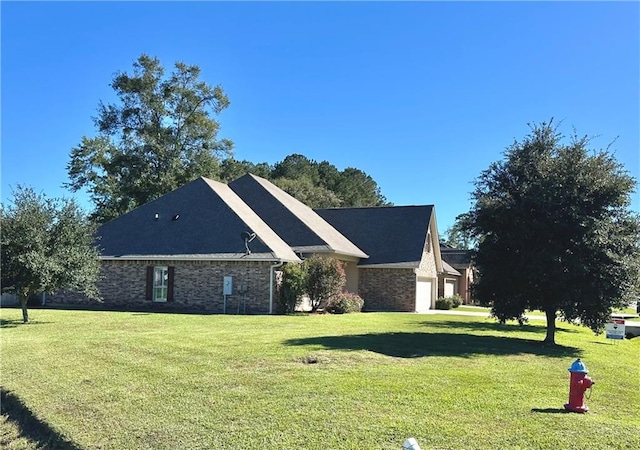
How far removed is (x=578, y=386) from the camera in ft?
23.0

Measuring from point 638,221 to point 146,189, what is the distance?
3405cm

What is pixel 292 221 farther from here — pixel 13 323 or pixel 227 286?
pixel 13 323

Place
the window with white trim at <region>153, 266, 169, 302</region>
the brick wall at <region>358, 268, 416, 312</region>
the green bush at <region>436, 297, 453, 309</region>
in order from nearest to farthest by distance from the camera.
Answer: the window with white trim at <region>153, 266, 169, 302</region> < the brick wall at <region>358, 268, 416, 312</region> < the green bush at <region>436, 297, 453, 309</region>

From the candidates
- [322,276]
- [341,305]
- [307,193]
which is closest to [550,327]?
[322,276]

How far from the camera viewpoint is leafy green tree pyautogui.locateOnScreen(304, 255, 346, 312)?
23.2 metres

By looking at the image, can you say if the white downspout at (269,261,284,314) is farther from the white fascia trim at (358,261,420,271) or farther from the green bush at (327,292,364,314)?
the white fascia trim at (358,261,420,271)

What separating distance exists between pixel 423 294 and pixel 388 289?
2.68 meters

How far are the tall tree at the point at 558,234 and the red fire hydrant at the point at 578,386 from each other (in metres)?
7.57

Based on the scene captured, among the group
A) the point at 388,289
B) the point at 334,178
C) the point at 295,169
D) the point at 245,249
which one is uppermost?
the point at 295,169

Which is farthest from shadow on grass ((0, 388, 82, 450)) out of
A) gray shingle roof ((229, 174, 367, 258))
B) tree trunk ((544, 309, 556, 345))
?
gray shingle roof ((229, 174, 367, 258))

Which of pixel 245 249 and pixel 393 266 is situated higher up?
pixel 245 249

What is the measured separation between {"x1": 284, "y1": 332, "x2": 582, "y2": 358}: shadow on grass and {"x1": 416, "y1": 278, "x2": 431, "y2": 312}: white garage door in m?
Result: 13.7

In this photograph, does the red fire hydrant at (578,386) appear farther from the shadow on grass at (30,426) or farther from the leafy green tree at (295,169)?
the leafy green tree at (295,169)

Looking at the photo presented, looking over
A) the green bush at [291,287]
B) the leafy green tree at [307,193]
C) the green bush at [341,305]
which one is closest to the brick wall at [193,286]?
the green bush at [291,287]
